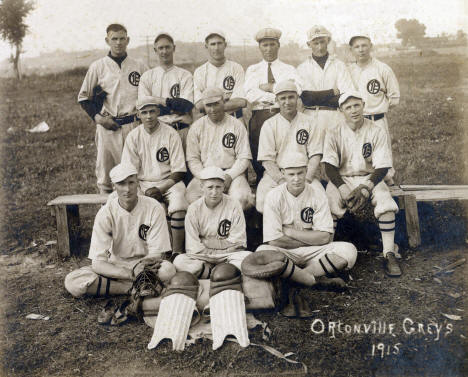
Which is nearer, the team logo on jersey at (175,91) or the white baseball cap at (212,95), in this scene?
the white baseball cap at (212,95)

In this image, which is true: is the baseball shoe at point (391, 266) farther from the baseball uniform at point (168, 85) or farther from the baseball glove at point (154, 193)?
the baseball uniform at point (168, 85)

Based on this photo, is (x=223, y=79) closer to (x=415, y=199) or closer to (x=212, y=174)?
(x=212, y=174)

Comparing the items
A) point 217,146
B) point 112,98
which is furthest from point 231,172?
point 112,98

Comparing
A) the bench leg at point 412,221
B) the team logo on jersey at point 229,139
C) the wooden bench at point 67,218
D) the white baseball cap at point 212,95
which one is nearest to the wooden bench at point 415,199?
the bench leg at point 412,221

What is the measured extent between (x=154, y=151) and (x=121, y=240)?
128 cm

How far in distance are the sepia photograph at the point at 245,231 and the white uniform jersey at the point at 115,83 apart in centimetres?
2

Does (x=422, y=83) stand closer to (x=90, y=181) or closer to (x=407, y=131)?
(x=407, y=131)

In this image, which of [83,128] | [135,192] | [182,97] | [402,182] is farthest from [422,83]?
[135,192]

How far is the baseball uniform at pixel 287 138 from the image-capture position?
526 cm

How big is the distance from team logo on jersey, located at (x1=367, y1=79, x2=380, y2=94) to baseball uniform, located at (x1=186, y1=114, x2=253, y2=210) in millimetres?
1700

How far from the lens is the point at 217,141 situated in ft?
17.4

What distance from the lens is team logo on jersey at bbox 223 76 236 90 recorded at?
18.7ft

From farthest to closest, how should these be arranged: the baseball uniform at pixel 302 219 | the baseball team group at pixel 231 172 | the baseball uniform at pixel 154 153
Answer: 1. the baseball uniform at pixel 154 153
2. the baseball uniform at pixel 302 219
3. the baseball team group at pixel 231 172

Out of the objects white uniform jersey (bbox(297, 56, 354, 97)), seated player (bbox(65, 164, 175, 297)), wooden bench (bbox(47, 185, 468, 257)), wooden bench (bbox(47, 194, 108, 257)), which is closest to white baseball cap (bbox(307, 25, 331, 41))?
white uniform jersey (bbox(297, 56, 354, 97))
